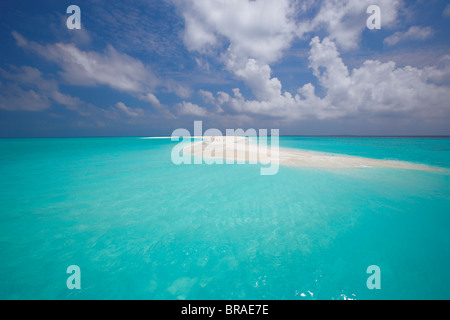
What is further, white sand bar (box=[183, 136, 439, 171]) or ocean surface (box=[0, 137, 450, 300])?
white sand bar (box=[183, 136, 439, 171])

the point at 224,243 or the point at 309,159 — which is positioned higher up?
the point at 309,159

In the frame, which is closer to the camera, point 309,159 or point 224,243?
point 224,243

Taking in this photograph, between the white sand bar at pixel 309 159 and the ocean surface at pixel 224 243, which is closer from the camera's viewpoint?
the ocean surface at pixel 224 243

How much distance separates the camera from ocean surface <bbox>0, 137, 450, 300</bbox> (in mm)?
3154

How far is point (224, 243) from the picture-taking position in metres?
4.43

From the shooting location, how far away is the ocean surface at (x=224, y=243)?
3154 mm

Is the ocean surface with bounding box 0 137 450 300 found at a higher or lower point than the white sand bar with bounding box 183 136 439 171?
lower

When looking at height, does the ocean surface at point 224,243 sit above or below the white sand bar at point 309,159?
below
